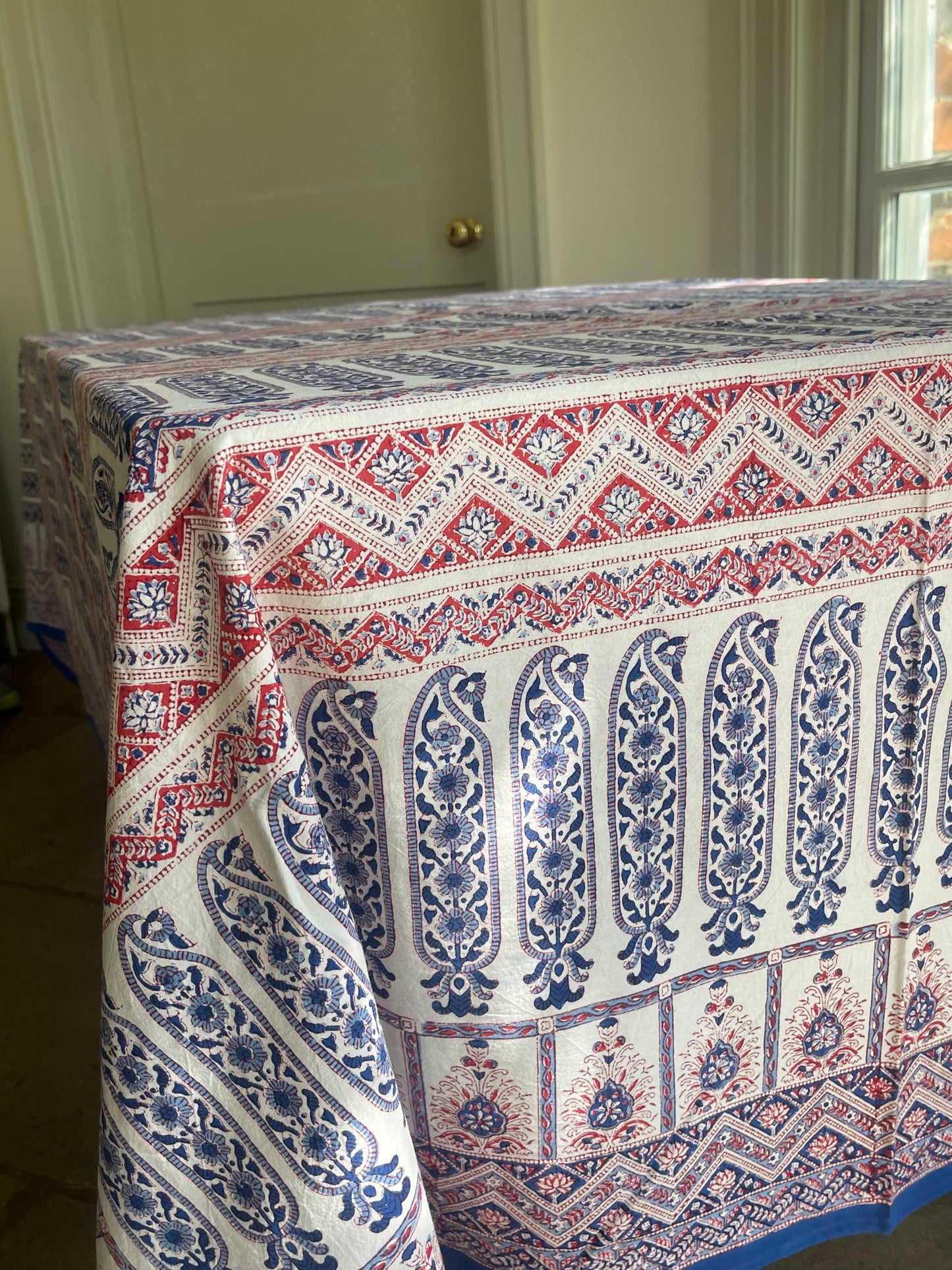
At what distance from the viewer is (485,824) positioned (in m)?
0.61

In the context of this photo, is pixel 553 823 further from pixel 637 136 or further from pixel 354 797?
pixel 637 136

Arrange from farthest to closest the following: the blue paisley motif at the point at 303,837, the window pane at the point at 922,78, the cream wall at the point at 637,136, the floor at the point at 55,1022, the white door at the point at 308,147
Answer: the white door at the point at 308,147
the cream wall at the point at 637,136
the window pane at the point at 922,78
the floor at the point at 55,1022
the blue paisley motif at the point at 303,837

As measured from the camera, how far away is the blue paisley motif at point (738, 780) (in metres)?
0.65

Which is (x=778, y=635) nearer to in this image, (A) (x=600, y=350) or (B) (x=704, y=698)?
(B) (x=704, y=698)

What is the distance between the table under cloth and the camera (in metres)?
0.54

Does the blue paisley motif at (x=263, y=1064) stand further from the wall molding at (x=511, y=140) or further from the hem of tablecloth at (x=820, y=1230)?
the wall molding at (x=511, y=140)

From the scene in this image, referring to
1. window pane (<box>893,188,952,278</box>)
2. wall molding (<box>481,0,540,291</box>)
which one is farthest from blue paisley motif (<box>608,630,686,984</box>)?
wall molding (<box>481,0,540,291</box>)

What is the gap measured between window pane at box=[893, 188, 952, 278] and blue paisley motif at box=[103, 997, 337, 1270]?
70.5 inches

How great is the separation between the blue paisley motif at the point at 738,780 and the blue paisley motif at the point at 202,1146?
0.31 metres

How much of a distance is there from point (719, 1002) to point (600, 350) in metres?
0.45

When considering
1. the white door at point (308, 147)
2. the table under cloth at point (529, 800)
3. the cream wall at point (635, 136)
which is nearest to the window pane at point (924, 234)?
the cream wall at point (635, 136)

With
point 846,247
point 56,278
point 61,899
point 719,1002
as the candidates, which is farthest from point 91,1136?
point 56,278

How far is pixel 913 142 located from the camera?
5.98 ft

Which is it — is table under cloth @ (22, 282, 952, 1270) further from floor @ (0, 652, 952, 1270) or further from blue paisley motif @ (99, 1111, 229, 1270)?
floor @ (0, 652, 952, 1270)
